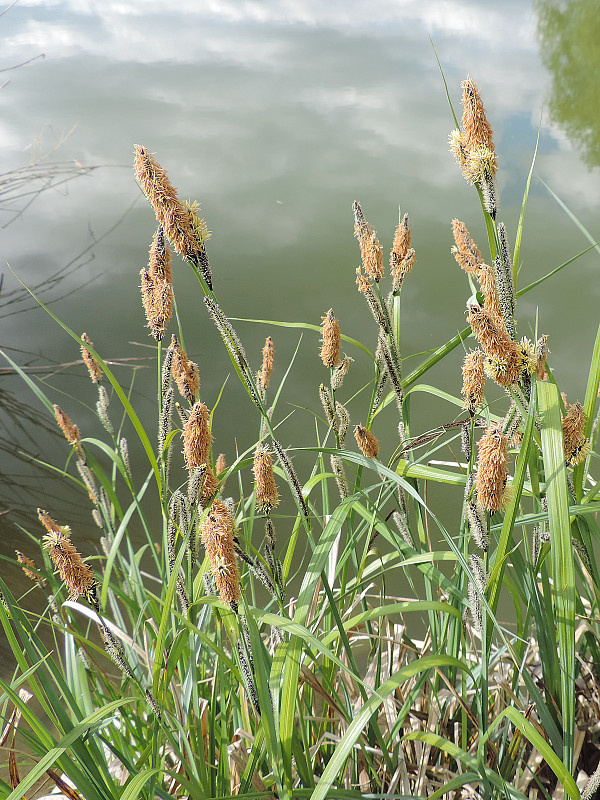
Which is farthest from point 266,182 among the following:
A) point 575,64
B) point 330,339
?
point 330,339

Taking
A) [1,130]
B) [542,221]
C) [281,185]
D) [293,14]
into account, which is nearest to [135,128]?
[1,130]

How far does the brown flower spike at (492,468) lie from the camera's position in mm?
547

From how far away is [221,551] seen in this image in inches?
22.1

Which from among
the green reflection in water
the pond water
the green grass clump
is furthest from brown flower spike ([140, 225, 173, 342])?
the green reflection in water

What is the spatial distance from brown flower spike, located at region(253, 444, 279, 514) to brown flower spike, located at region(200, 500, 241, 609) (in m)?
0.10

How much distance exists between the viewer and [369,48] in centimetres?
437

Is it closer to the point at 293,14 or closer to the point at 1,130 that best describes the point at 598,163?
the point at 293,14

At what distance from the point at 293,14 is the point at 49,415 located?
4.05 meters

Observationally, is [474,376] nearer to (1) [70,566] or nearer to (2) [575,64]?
(1) [70,566]

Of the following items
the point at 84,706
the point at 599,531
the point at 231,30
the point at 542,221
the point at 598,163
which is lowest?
the point at 84,706

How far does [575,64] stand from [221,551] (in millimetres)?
4349

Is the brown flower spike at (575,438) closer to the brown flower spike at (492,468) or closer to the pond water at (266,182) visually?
the brown flower spike at (492,468)

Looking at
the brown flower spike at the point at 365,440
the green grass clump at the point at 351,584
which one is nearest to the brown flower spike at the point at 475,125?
the green grass clump at the point at 351,584

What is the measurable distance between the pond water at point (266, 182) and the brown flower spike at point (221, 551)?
1.22 metres
